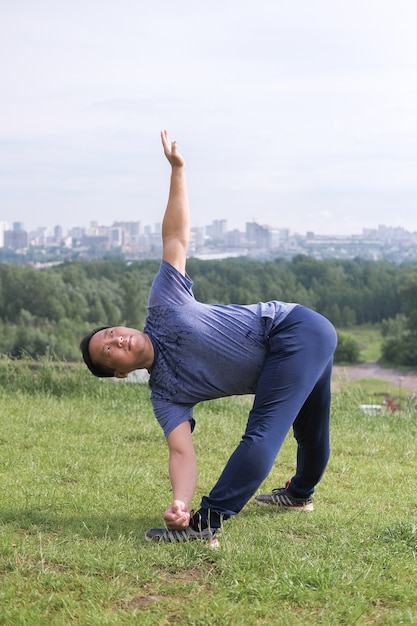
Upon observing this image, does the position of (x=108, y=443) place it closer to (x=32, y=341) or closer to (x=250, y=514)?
(x=250, y=514)

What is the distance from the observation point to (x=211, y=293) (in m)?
61.5

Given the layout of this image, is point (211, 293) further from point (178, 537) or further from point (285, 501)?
point (178, 537)

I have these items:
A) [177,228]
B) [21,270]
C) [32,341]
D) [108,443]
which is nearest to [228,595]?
[177,228]

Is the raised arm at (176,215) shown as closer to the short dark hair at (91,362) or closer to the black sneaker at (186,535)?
the short dark hair at (91,362)

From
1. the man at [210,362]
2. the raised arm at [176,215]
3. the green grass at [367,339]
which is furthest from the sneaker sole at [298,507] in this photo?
the green grass at [367,339]

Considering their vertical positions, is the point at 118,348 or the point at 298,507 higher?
the point at 118,348

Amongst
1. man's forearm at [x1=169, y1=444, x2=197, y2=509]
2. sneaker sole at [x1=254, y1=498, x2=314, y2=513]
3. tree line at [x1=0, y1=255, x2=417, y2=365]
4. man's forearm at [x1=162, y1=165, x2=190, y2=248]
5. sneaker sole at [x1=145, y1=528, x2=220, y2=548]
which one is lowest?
tree line at [x1=0, y1=255, x2=417, y2=365]

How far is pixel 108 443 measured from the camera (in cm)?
590

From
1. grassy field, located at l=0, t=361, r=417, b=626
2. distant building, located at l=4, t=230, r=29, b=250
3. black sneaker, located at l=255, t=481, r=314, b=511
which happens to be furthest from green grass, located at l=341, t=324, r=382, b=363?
distant building, located at l=4, t=230, r=29, b=250

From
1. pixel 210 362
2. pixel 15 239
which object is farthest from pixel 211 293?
pixel 15 239

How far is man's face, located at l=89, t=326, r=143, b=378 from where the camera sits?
12.7ft

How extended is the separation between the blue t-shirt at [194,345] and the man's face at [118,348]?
0.11m

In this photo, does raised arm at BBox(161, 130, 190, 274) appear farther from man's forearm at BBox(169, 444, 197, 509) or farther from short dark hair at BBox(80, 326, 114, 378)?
man's forearm at BBox(169, 444, 197, 509)

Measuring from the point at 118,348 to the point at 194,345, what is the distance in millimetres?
339
